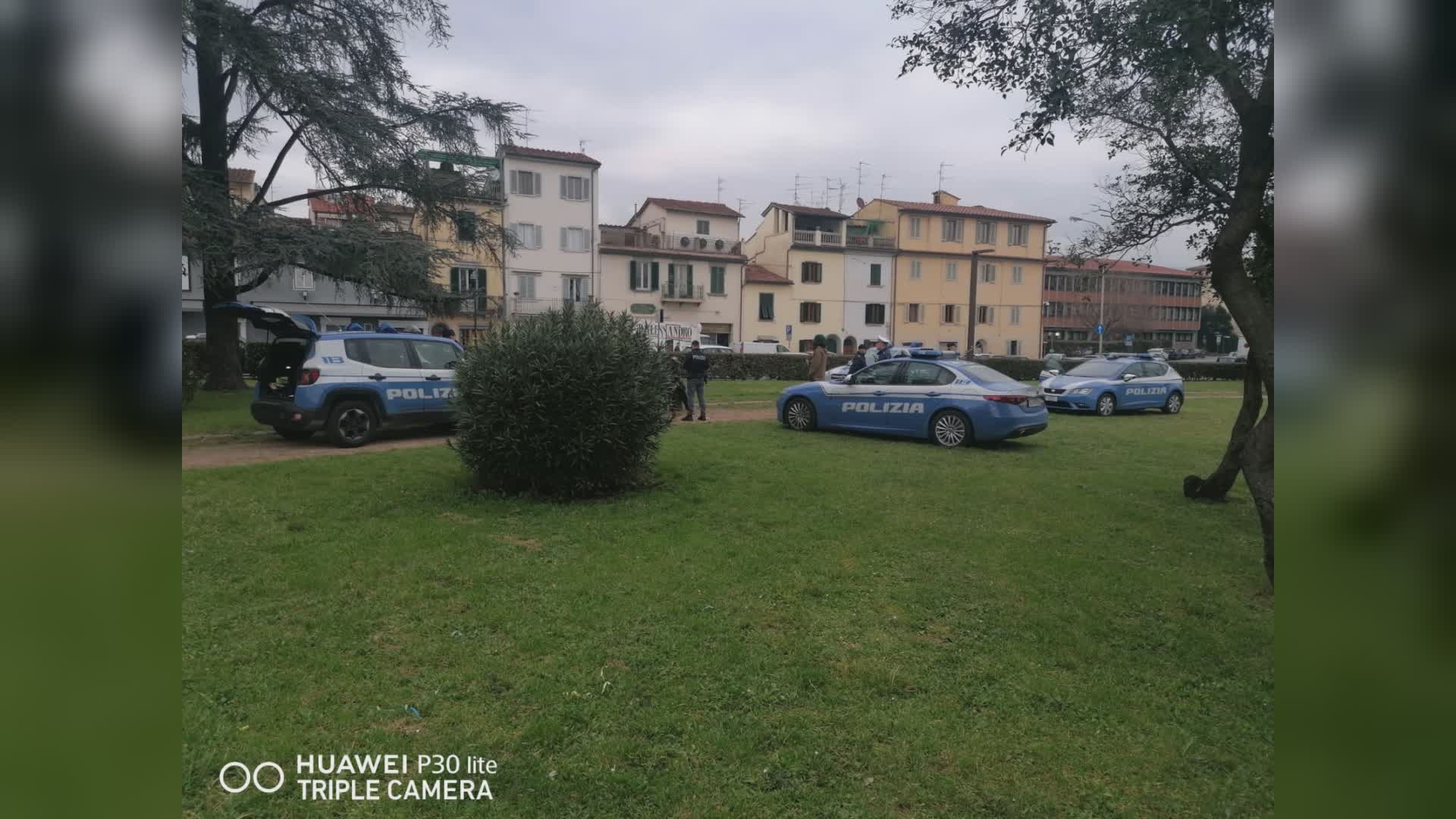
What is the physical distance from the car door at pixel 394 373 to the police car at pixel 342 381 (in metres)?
0.01

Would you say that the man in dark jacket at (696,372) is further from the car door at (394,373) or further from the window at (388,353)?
A: the window at (388,353)

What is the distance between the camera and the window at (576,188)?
43.6 m

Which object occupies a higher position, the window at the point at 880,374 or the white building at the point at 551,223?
the white building at the point at 551,223

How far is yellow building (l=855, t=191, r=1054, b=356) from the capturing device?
5275cm

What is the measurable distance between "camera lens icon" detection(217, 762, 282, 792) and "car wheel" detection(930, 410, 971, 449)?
35.2 feet

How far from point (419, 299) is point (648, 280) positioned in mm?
28226

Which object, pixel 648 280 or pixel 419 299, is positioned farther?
pixel 648 280

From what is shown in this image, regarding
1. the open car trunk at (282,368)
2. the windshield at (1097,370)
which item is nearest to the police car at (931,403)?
the open car trunk at (282,368)
